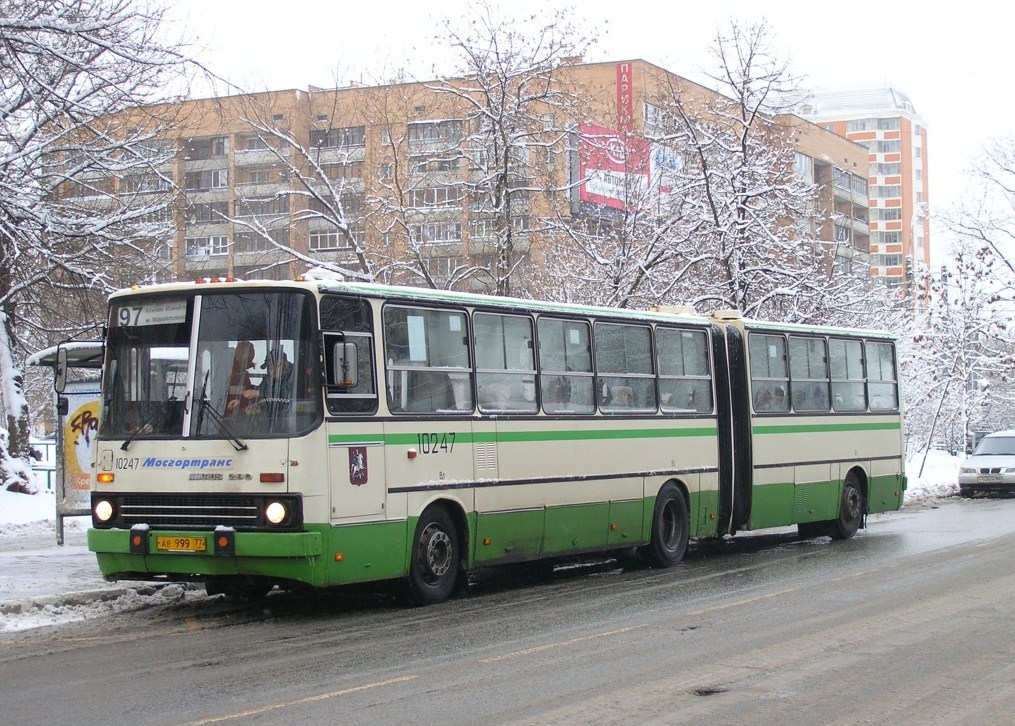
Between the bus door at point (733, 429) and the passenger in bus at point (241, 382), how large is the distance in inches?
318

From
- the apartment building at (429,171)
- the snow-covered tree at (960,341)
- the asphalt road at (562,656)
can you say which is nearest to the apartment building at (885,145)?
the snow-covered tree at (960,341)

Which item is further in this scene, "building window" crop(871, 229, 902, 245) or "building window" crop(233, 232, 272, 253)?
"building window" crop(871, 229, 902, 245)

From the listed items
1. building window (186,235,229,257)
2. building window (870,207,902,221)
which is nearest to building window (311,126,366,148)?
building window (186,235,229,257)

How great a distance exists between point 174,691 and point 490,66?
19273 millimetres

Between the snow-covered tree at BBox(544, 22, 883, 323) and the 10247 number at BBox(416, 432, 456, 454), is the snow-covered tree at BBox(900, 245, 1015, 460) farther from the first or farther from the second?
the 10247 number at BBox(416, 432, 456, 454)

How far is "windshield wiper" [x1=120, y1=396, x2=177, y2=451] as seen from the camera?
12.2m

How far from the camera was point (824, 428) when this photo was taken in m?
20.6

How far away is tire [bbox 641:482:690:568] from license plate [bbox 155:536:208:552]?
6723mm

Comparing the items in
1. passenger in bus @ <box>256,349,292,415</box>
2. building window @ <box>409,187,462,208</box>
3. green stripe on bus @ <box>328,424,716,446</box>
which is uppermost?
building window @ <box>409,187,462,208</box>

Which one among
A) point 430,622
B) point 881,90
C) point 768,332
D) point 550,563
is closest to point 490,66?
point 768,332

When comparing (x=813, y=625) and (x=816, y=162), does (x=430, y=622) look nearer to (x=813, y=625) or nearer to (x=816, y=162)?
(x=813, y=625)

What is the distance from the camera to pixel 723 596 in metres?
13.7

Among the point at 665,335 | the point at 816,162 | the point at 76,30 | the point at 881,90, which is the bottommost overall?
the point at 665,335

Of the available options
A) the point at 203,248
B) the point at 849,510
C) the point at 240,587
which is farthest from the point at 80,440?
the point at 203,248
